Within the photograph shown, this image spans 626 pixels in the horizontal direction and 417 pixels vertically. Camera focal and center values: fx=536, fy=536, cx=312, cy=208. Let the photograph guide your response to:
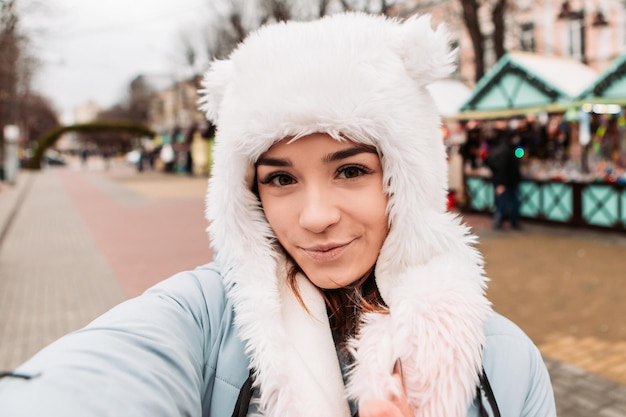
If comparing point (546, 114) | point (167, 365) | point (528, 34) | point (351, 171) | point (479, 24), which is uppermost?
point (528, 34)

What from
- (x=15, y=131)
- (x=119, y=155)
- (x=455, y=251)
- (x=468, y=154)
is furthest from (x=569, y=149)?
(x=119, y=155)

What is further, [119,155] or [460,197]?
[119,155]

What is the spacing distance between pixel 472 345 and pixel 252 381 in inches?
18.9

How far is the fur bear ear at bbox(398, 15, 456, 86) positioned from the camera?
1264mm

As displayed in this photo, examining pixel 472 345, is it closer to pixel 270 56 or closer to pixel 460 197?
pixel 270 56

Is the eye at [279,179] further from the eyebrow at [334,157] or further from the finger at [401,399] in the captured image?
the finger at [401,399]

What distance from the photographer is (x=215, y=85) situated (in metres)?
1.40

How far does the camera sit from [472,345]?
1157 mm

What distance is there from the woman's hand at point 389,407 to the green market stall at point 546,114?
1006 cm

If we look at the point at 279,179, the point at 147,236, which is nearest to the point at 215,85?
the point at 279,179

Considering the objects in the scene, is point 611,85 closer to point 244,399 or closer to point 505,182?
point 505,182

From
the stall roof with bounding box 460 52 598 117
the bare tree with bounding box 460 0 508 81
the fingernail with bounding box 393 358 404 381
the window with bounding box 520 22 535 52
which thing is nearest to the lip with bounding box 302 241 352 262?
the fingernail with bounding box 393 358 404 381

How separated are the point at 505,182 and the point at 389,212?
10.00m

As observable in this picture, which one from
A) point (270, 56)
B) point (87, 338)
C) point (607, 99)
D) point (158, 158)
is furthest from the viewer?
point (158, 158)
